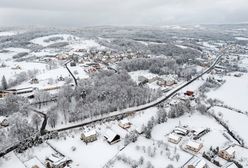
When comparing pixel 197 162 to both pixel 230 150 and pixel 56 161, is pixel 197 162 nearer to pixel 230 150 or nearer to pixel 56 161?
pixel 230 150

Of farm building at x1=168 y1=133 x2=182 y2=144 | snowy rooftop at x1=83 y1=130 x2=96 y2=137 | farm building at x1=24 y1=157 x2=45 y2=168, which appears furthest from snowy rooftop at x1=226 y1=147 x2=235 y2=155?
farm building at x1=24 y1=157 x2=45 y2=168

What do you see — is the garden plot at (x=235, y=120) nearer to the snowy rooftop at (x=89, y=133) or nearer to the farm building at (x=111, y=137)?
the farm building at (x=111, y=137)

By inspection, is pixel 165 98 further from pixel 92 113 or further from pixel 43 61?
pixel 43 61

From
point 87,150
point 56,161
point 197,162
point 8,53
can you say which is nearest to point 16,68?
point 8,53

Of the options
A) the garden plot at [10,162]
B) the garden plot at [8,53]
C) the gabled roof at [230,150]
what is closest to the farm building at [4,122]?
the garden plot at [10,162]

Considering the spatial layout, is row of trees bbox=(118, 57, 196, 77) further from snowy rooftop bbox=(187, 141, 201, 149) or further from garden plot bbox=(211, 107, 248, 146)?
snowy rooftop bbox=(187, 141, 201, 149)

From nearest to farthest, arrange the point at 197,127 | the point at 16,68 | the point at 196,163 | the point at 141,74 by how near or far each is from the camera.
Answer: the point at 196,163, the point at 197,127, the point at 141,74, the point at 16,68

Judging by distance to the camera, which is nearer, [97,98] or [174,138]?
[174,138]
